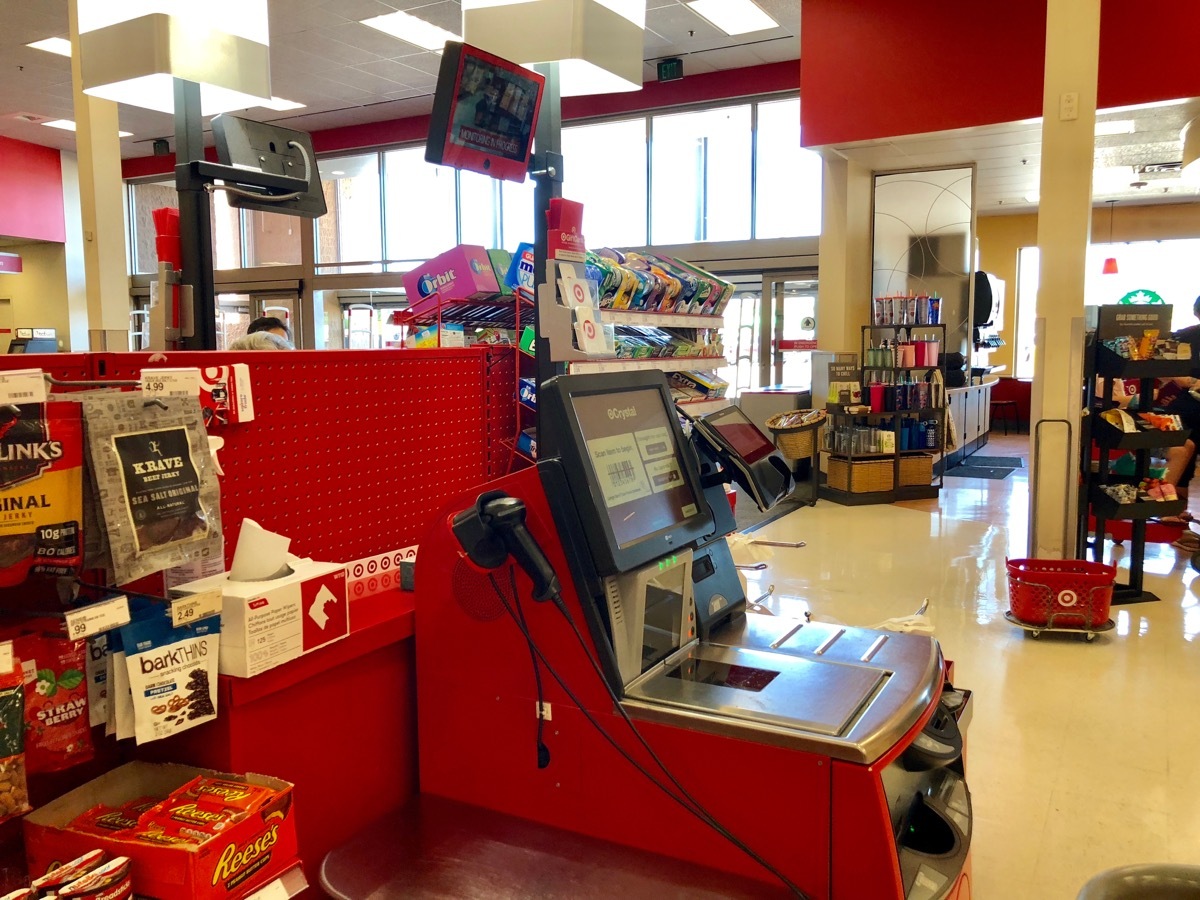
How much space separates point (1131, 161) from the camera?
10641mm

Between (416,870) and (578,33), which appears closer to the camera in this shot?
(416,870)

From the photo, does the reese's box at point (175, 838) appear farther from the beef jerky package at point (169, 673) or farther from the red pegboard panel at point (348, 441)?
the red pegboard panel at point (348, 441)

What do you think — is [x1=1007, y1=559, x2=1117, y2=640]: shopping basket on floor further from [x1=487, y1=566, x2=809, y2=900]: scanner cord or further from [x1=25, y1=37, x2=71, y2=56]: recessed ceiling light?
[x1=25, y1=37, x2=71, y2=56]: recessed ceiling light

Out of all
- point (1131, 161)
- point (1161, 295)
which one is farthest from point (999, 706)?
point (1161, 295)

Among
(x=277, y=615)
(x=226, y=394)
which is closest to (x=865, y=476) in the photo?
(x=226, y=394)

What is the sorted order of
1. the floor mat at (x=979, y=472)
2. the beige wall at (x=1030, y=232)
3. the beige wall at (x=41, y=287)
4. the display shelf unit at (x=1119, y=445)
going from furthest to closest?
the beige wall at (x=1030, y=232) < the beige wall at (x=41, y=287) < the floor mat at (x=979, y=472) < the display shelf unit at (x=1119, y=445)

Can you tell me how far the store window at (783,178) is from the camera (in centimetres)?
1047

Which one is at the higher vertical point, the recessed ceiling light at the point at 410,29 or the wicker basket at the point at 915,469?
the recessed ceiling light at the point at 410,29

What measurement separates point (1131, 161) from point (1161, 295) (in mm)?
5672

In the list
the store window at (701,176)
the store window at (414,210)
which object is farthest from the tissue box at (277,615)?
the store window at (414,210)

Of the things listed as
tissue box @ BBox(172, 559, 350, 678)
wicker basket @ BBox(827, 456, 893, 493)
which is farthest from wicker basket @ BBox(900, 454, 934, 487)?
tissue box @ BBox(172, 559, 350, 678)

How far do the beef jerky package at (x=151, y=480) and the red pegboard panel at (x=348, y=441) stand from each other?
23 centimetres

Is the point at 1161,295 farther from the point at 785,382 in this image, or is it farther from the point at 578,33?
the point at 578,33

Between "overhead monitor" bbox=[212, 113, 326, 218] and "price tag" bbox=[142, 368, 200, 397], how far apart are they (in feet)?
3.05
